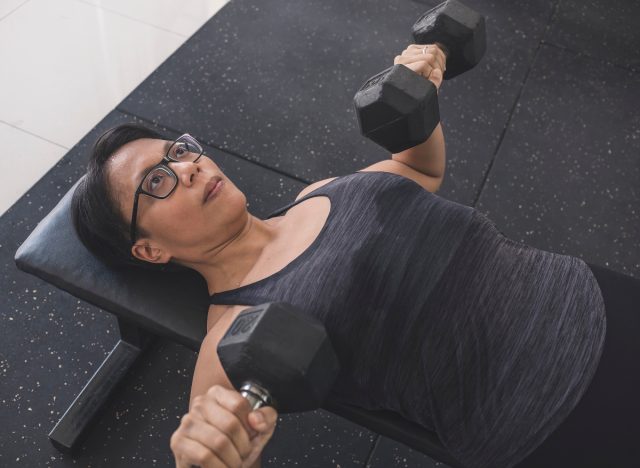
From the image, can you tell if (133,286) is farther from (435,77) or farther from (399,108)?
(435,77)

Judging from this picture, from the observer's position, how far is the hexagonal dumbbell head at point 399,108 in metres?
1.18

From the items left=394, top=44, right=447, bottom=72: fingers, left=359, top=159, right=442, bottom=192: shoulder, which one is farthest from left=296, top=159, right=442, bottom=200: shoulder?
left=394, top=44, right=447, bottom=72: fingers

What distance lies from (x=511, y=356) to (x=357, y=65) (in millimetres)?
1497

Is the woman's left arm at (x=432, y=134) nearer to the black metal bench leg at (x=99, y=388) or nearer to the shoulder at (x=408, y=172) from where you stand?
the shoulder at (x=408, y=172)

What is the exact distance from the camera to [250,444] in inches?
30.5

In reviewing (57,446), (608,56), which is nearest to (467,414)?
(57,446)

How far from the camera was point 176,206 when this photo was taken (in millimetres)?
1137

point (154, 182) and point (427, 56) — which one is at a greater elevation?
point (427, 56)

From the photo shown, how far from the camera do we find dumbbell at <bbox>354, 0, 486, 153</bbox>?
3.87 ft

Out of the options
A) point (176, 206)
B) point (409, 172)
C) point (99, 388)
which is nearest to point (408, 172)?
point (409, 172)

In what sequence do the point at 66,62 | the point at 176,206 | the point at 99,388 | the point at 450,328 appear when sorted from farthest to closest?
the point at 66,62
the point at 99,388
the point at 176,206
the point at 450,328

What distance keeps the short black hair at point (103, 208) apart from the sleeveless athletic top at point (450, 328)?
0.29 meters

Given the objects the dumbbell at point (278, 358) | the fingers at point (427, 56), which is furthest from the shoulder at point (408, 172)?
the dumbbell at point (278, 358)

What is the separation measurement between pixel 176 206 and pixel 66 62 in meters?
1.53
